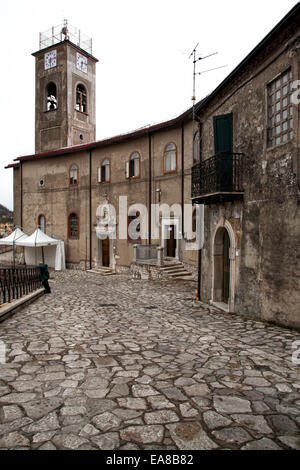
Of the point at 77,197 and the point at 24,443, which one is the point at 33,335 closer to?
the point at 24,443

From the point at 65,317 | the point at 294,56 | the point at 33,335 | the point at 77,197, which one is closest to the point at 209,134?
the point at 294,56

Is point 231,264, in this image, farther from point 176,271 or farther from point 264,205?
point 176,271

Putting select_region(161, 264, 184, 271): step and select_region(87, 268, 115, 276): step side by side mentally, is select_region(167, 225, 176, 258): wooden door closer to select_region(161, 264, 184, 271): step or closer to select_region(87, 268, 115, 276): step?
select_region(161, 264, 184, 271): step

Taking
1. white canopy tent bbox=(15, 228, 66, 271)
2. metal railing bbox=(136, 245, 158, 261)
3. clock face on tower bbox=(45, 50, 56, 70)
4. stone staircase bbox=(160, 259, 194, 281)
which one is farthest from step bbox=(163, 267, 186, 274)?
clock face on tower bbox=(45, 50, 56, 70)

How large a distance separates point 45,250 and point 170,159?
13247 mm

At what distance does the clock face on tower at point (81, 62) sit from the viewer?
97.3 ft

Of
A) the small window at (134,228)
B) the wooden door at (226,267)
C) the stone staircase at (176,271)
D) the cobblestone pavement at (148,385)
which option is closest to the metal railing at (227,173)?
the wooden door at (226,267)

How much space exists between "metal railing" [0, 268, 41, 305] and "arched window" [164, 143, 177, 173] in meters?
9.59

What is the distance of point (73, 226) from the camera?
2461 cm

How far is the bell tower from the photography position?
28703mm

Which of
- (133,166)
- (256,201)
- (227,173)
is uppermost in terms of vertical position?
(133,166)

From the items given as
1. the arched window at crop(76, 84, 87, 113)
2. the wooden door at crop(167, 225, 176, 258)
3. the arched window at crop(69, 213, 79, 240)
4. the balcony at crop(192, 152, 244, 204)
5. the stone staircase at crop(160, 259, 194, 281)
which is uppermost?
the arched window at crop(76, 84, 87, 113)

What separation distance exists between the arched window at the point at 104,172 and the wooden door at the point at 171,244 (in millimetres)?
6775

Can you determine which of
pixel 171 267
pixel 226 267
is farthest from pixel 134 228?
pixel 226 267
